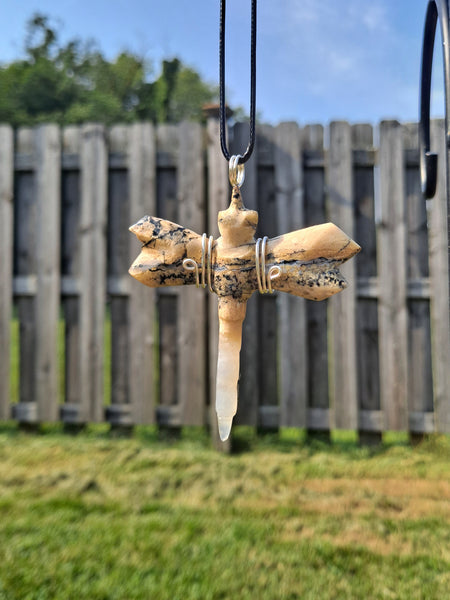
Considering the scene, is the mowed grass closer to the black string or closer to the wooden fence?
the wooden fence

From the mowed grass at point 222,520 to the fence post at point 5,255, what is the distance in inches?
16.1

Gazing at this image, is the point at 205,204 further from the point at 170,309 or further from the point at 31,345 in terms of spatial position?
the point at 31,345

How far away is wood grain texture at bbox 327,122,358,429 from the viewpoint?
2.74 meters

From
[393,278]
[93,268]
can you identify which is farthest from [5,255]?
[393,278]

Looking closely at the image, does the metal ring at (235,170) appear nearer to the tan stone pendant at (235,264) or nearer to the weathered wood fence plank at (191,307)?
the tan stone pendant at (235,264)

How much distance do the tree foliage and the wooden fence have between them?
16.2ft

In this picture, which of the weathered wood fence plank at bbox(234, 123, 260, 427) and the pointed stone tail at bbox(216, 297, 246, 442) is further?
the weathered wood fence plank at bbox(234, 123, 260, 427)

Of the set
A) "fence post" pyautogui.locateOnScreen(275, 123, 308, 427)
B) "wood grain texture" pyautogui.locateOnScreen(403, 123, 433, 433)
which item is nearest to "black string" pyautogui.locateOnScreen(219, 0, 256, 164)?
"fence post" pyautogui.locateOnScreen(275, 123, 308, 427)

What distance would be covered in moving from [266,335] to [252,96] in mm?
2167

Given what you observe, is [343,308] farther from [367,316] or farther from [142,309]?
[142,309]

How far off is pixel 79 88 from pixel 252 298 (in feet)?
23.5

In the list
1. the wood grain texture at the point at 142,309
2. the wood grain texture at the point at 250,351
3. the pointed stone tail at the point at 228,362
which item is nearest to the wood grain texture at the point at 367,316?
the wood grain texture at the point at 250,351

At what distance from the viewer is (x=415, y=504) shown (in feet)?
6.86

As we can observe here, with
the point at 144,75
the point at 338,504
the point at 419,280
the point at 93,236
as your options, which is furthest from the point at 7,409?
the point at 144,75
